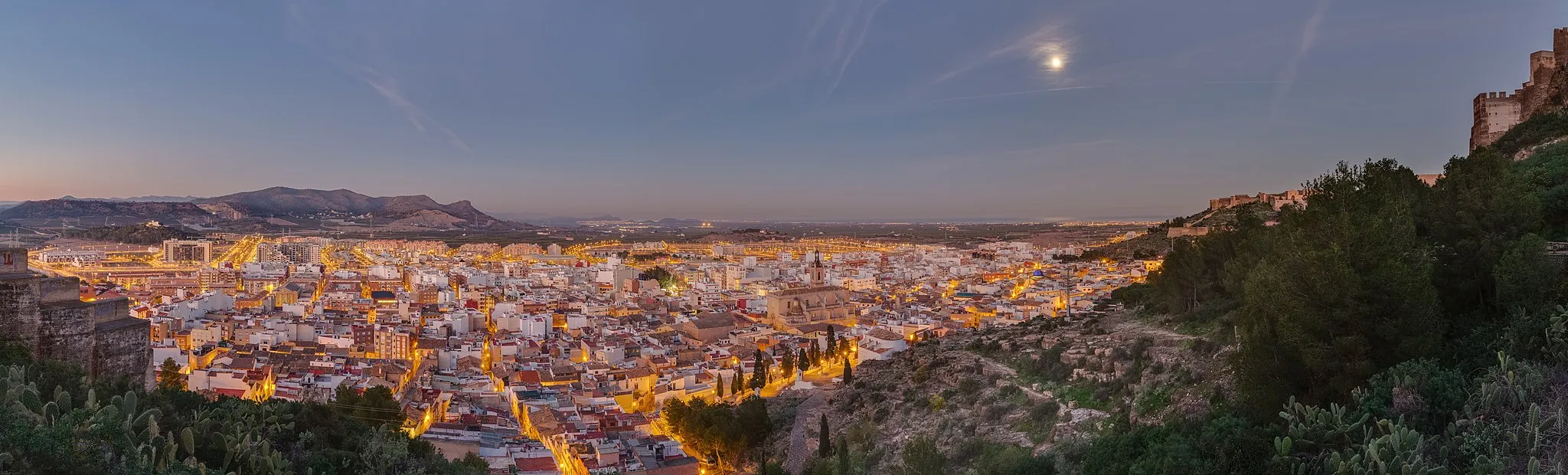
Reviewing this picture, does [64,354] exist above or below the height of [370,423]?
above

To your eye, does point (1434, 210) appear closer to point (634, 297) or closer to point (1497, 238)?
point (1497, 238)

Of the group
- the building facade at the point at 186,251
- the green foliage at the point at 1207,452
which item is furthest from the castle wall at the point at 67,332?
the building facade at the point at 186,251

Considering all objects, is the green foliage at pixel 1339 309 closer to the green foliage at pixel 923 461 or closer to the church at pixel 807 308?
the green foliage at pixel 923 461

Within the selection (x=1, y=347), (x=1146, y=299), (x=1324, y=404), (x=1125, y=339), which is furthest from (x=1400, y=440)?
(x=1146, y=299)

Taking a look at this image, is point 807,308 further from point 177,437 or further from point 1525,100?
point 177,437

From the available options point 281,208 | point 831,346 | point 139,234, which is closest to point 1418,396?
point 831,346

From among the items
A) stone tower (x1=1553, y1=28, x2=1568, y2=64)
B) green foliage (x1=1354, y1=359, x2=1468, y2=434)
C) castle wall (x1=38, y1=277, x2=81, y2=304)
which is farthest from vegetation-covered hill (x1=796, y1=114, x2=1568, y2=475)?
castle wall (x1=38, y1=277, x2=81, y2=304)
